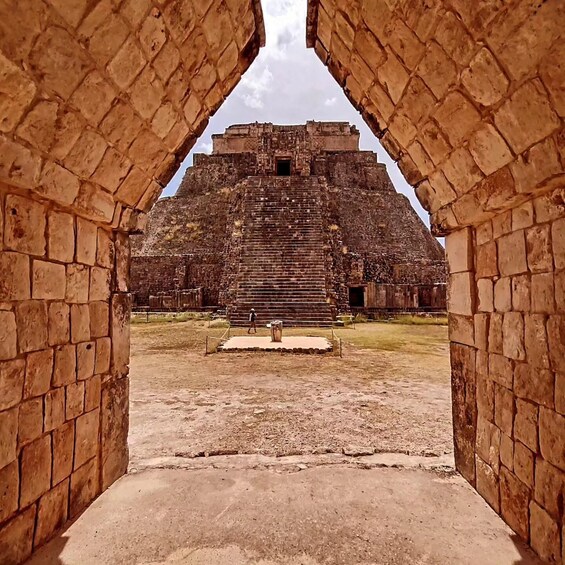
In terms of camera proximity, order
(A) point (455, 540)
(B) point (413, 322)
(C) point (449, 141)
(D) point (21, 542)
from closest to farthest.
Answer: (D) point (21, 542)
(A) point (455, 540)
(C) point (449, 141)
(B) point (413, 322)

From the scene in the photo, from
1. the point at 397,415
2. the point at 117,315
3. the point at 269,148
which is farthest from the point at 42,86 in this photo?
the point at 269,148

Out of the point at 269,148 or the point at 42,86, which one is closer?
the point at 42,86

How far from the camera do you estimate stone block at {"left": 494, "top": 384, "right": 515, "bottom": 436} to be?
8.61ft

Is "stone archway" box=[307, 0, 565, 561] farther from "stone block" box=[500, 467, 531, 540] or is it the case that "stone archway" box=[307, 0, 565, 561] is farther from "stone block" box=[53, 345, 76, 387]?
"stone block" box=[53, 345, 76, 387]

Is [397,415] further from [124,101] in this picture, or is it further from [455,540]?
[124,101]

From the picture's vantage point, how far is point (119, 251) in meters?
3.47

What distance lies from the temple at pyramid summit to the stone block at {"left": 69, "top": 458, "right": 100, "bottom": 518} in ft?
44.0

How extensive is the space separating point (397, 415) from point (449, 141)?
12.7ft

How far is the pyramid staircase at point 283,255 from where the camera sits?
1716cm

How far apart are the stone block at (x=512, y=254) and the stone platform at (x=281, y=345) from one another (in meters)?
7.69

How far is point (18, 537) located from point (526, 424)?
342 centimetres

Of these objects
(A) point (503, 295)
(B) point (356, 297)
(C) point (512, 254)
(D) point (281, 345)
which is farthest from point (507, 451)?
(B) point (356, 297)

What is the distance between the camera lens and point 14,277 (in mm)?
2217

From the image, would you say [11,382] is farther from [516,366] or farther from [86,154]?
[516,366]
